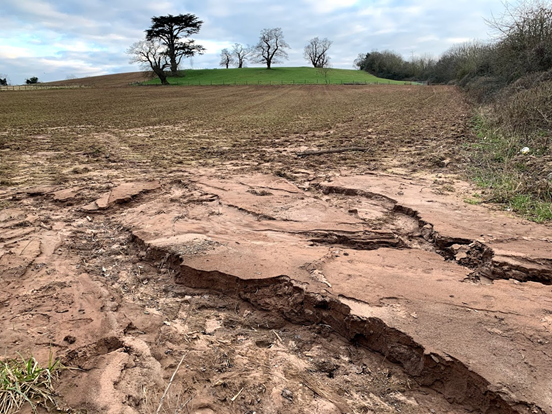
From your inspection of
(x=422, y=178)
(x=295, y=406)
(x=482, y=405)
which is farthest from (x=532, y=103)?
(x=295, y=406)

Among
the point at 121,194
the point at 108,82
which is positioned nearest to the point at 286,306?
the point at 121,194

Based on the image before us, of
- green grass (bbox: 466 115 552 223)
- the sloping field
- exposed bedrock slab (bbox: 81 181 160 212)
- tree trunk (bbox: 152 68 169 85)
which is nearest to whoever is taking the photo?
green grass (bbox: 466 115 552 223)

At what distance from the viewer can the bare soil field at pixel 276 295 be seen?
6.34 ft

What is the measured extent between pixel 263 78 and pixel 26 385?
6037cm

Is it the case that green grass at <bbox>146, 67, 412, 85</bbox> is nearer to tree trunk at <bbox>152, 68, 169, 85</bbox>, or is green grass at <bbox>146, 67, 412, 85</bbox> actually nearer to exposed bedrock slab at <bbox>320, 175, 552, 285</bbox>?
tree trunk at <bbox>152, 68, 169, 85</bbox>

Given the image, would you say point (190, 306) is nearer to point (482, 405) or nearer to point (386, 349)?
point (386, 349)

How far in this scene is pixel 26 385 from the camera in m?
1.75

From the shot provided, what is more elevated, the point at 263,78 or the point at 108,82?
the point at 263,78

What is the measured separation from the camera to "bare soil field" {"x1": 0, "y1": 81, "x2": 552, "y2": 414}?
1.93 metres

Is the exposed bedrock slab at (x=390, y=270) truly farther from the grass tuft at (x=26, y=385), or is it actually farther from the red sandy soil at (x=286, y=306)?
the grass tuft at (x=26, y=385)

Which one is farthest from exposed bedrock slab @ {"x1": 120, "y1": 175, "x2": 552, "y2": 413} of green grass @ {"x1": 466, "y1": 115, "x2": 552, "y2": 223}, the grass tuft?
the grass tuft

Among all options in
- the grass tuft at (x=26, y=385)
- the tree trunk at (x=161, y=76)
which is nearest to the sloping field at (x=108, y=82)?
the tree trunk at (x=161, y=76)

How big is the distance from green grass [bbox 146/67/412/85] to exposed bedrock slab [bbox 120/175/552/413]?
4987cm

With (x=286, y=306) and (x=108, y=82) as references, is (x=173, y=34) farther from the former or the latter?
(x=286, y=306)
